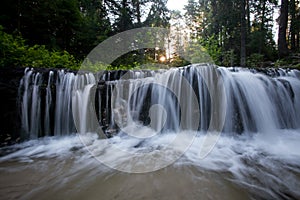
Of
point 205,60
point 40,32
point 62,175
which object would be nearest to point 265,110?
point 62,175

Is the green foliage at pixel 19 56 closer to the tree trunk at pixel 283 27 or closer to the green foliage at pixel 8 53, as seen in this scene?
the green foliage at pixel 8 53

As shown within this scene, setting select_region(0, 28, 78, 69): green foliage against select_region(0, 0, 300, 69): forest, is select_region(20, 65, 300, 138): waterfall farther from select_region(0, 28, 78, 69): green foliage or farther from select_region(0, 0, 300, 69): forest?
select_region(0, 0, 300, 69): forest

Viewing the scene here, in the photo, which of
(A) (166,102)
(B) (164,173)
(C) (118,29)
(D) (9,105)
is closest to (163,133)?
(A) (166,102)

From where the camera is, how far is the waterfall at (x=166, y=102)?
392 cm

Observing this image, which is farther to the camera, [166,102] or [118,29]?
[118,29]

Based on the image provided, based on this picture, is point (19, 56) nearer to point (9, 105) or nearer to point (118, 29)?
point (9, 105)

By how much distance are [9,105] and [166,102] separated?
385cm

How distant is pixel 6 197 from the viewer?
67.3 inches

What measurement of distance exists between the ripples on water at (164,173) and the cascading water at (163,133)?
0.04ft

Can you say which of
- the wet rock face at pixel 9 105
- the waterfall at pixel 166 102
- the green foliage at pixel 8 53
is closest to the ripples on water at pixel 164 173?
the wet rock face at pixel 9 105

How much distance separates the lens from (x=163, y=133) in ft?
13.2

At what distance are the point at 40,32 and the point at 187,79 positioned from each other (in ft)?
30.4

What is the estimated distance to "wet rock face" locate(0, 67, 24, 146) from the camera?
3.70 metres

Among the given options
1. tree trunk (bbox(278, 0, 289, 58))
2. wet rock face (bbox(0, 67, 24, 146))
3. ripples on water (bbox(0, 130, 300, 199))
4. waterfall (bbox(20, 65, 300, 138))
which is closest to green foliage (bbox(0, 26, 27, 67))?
wet rock face (bbox(0, 67, 24, 146))
